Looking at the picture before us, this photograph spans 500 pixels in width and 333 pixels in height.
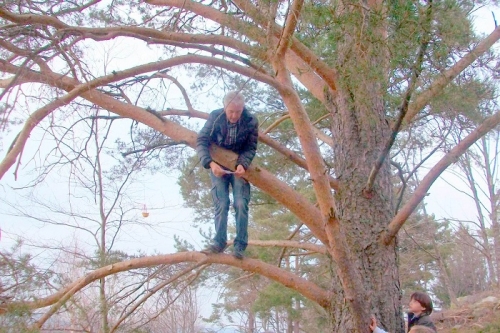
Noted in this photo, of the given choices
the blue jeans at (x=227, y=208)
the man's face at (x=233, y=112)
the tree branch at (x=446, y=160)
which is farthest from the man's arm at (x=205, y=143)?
the tree branch at (x=446, y=160)

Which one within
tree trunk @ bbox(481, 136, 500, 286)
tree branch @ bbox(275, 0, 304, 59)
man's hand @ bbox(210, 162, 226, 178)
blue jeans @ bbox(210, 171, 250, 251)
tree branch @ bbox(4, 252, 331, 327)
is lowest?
tree branch @ bbox(4, 252, 331, 327)

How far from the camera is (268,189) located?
12.2ft

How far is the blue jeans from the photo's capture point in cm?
380

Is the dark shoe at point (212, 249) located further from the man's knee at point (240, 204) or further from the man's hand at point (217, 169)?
the man's hand at point (217, 169)

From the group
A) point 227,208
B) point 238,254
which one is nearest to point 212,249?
point 238,254

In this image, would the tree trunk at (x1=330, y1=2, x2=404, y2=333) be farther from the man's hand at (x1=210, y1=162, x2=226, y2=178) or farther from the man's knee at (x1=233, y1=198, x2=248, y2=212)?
the man's hand at (x1=210, y1=162, x2=226, y2=178)

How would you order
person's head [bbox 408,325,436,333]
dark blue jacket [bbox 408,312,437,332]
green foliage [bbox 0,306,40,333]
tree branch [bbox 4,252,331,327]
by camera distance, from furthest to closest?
tree branch [bbox 4,252,331,327] < dark blue jacket [bbox 408,312,437,332] < person's head [bbox 408,325,436,333] < green foliage [bbox 0,306,40,333]

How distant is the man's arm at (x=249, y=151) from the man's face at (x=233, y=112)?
6.2 inches

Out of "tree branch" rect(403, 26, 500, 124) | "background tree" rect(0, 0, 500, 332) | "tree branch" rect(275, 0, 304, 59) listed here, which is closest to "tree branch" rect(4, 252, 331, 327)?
"background tree" rect(0, 0, 500, 332)

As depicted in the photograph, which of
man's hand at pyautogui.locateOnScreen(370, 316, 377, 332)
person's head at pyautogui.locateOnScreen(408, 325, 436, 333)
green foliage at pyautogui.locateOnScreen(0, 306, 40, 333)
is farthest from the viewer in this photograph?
man's hand at pyautogui.locateOnScreen(370, 316, 377, 332)

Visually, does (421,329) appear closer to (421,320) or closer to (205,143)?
(421,320)

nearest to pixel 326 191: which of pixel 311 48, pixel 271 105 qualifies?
pixel 311 48

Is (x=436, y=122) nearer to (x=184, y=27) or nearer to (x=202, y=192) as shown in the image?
(x=184, y=27)

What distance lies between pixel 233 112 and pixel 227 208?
0.71m
